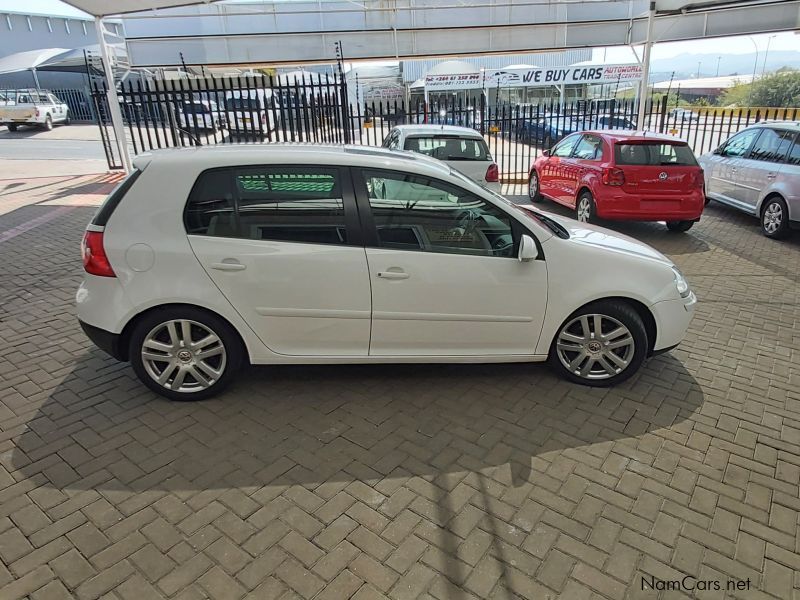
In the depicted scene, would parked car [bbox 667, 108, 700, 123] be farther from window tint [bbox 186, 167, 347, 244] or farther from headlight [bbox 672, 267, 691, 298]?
window tint [bbox 186, 167, 347, 244]

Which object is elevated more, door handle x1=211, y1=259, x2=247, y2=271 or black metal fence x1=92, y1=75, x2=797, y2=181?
black metal fence x1=92, y1=75, x2=797, y2=181

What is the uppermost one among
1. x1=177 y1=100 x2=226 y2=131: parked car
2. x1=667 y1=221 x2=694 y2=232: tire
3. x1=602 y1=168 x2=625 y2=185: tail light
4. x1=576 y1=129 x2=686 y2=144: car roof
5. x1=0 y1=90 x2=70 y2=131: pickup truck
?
x1=0 y1=90 x2=70 y2=131: pickup truck

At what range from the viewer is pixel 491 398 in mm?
3744

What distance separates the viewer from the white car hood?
12.5 feet

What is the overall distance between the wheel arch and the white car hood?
2.33 meters

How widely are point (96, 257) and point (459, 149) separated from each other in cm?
638

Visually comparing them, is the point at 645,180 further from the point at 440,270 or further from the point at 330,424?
the point at 330,424

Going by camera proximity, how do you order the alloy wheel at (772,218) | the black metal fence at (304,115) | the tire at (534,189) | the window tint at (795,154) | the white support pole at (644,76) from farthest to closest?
the white support pole at (644,76) < the black metal fence at (304,115) < the tire at (534,189) < the alloy wheel at (772,218) < the window tint at (795,154)

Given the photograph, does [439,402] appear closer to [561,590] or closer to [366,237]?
[366,237]

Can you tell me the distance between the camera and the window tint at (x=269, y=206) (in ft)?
11.2

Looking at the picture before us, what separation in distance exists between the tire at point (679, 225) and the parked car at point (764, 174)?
1052 millimetres

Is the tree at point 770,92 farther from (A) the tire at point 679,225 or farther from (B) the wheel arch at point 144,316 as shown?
(B) the wheel arch at point 144,316

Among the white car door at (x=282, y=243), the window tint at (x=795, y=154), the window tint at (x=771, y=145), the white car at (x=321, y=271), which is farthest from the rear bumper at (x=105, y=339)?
the window tint at (x=771, y=145)

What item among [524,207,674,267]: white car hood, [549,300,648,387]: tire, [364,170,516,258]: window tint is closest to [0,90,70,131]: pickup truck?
[364,170,516,258]: window tint
